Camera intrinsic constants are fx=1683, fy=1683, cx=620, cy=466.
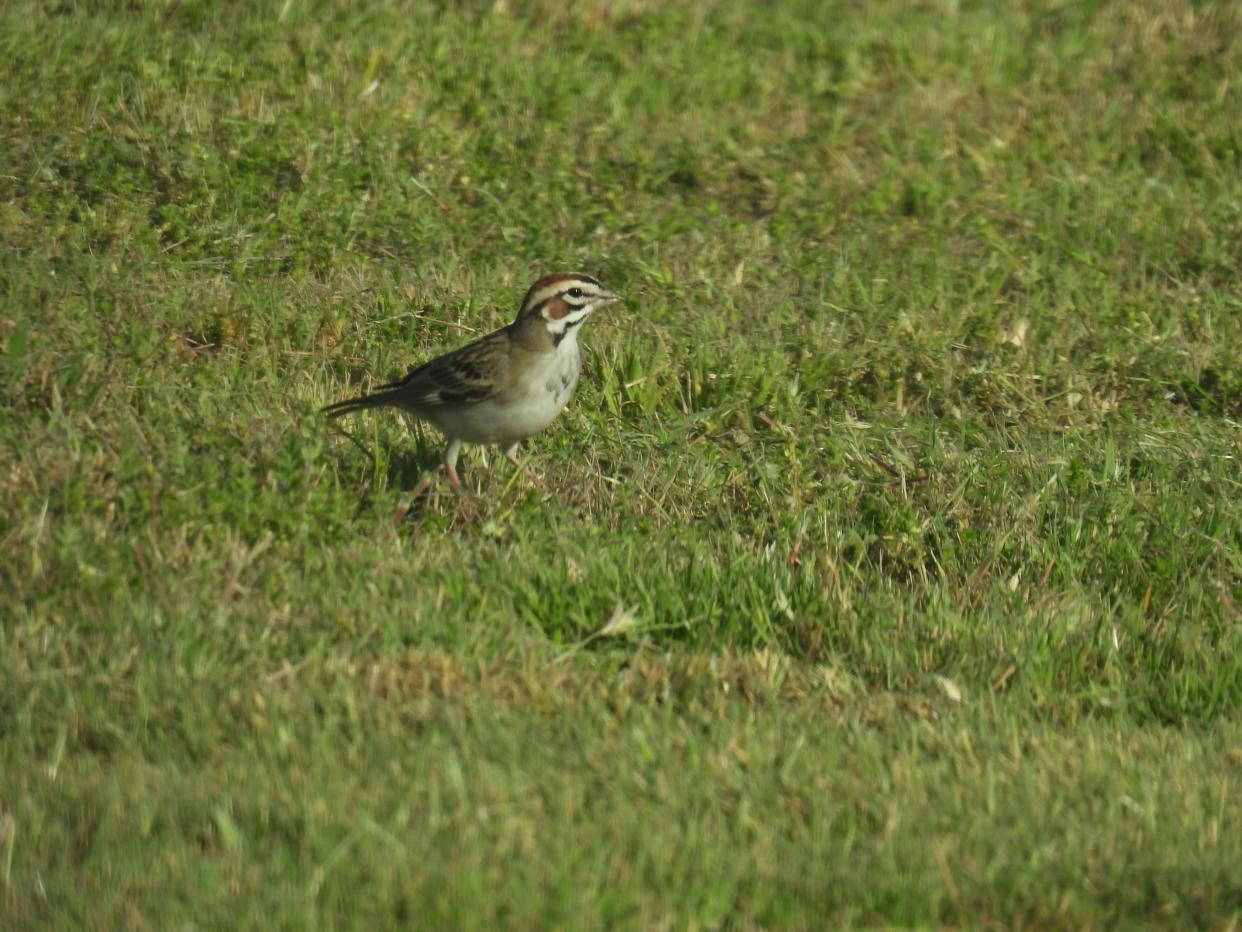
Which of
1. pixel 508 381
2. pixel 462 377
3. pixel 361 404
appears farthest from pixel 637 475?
pixel 361 404

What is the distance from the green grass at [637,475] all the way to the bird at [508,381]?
307 millimetres

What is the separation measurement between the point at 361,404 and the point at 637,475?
1251 millimetres

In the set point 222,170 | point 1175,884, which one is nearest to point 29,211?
point 222,170

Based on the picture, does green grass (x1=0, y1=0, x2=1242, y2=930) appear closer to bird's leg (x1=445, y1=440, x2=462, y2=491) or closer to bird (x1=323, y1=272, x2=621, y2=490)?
bird's leg (x1=445, y1=440, x2=462, y2=491)

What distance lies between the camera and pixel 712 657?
6.17 metres

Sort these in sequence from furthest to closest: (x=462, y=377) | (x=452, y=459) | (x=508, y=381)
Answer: (x=452, y=459)
(x=462, y=377)
(x=508, y=381)

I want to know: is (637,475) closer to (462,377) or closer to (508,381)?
(508,381)

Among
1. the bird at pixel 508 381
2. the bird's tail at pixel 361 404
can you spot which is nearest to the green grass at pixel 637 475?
the bird's tail at pixel 361 404

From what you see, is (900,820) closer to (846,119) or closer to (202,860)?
(202,860)

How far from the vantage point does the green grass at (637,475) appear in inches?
195

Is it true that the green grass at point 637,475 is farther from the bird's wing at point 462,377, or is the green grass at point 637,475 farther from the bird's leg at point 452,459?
the bird's wing at point 462,377

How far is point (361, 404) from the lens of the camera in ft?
23.5

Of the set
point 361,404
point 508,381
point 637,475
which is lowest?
point 637,475

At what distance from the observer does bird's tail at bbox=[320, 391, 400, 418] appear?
714 centimetres
